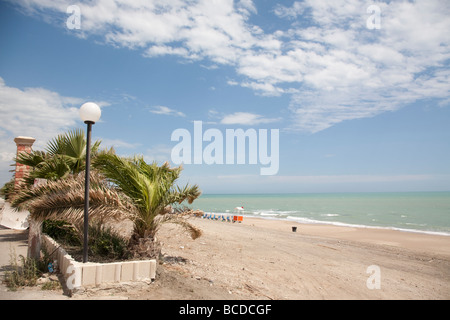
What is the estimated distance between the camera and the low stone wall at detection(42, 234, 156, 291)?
477 cm

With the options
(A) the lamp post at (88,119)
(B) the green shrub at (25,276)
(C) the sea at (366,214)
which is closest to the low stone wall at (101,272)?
(B) the green shrub at (25,276)

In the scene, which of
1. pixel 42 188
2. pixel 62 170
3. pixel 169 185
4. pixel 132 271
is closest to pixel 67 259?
pixel 132 271

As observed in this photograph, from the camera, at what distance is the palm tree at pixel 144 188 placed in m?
6.29

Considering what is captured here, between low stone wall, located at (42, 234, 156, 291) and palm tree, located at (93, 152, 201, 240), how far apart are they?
1.07m

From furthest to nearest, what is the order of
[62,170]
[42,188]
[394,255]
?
[394,255], [62,170], [42,188]

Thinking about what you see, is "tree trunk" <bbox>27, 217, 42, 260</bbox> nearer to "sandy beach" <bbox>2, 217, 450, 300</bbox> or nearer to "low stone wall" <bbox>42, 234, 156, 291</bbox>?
"low stone wall" <bbox>42, 234, 156, 291</bbox>

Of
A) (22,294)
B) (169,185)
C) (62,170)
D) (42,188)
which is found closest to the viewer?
(22,294)

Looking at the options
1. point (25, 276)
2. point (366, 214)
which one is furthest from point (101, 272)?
point (366, 214)

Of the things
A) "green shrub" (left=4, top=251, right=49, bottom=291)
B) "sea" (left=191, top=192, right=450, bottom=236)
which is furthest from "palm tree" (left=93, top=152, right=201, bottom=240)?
"sea" (left=191, top=192, right=450, bottom=236)

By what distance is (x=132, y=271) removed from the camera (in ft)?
17.1

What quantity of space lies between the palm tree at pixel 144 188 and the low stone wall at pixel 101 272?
1071 millimetres
